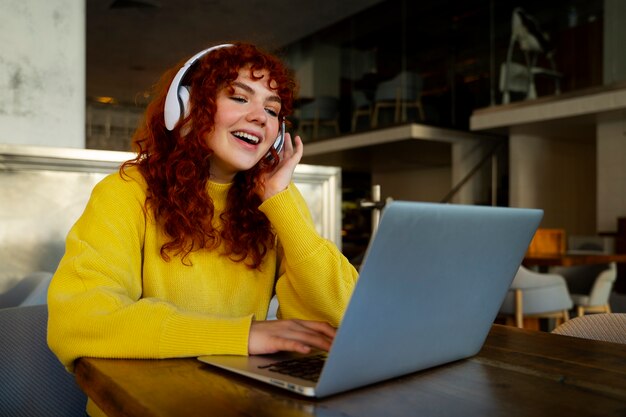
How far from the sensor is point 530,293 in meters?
3.80

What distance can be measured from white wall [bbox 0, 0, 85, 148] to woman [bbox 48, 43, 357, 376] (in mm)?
1471

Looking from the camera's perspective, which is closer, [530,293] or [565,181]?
[530,293]

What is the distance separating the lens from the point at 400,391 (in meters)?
0.69

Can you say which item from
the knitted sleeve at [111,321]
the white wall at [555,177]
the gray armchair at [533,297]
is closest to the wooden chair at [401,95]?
the white wall at [555,177]

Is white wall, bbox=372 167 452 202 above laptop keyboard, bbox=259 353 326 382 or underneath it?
above

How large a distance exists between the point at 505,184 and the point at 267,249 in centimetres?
971

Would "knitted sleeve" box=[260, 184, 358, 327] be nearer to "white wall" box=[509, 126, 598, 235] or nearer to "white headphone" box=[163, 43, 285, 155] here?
"white headphone" box=[163, 43, 285, 155]

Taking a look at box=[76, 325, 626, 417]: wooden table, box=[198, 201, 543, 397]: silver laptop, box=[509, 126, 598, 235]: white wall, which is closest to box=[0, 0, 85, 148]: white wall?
box=[76, 325, 626, 417]: wooden table

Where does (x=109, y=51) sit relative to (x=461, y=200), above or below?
above

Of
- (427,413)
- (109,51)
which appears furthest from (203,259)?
(109,51)

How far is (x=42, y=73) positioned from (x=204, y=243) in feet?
5.99

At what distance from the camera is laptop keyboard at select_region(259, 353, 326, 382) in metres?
0.70

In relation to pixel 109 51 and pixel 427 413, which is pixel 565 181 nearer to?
pixel 109 51

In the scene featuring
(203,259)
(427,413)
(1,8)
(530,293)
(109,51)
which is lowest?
(530,293)
